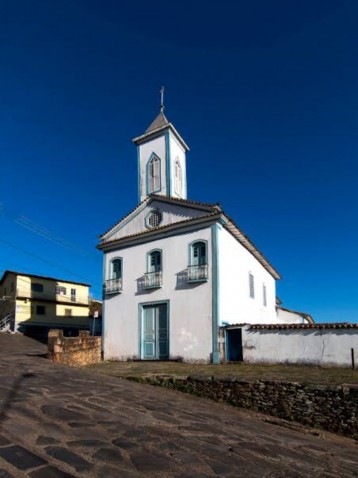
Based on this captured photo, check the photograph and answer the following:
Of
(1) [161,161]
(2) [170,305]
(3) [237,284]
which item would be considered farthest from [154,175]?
(2) [170,305]

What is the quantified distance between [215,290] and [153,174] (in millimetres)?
7866

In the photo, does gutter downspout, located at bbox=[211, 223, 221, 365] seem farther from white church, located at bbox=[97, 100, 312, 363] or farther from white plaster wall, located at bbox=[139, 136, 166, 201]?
white plaster wall, located at bbox=[139, 136, 166, 201]

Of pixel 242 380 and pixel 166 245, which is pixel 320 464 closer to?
pixel 242 380

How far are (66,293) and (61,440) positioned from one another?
115 feet

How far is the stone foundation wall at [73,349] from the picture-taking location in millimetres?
13024

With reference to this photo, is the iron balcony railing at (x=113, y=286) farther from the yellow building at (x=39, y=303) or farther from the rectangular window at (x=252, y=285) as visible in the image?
the yellow building at (x=39, y=303)

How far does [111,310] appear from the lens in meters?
18.6

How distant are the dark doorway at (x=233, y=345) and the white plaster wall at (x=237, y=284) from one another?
630 millimetres

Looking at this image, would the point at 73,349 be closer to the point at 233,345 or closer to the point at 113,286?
the point at 113,286

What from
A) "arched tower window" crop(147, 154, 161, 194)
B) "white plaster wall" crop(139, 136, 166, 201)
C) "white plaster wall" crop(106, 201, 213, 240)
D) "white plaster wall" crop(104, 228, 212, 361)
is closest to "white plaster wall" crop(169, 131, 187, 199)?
"white plaster wall" crop(139, 136, 166, 201)

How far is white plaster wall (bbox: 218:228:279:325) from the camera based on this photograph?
16.0 m

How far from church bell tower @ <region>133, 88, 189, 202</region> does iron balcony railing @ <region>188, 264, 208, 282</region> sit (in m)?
4.97

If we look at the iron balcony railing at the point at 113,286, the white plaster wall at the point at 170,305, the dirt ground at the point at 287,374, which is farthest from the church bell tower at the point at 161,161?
the dirt ground at the point at 287,374

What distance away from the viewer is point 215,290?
15305mm
